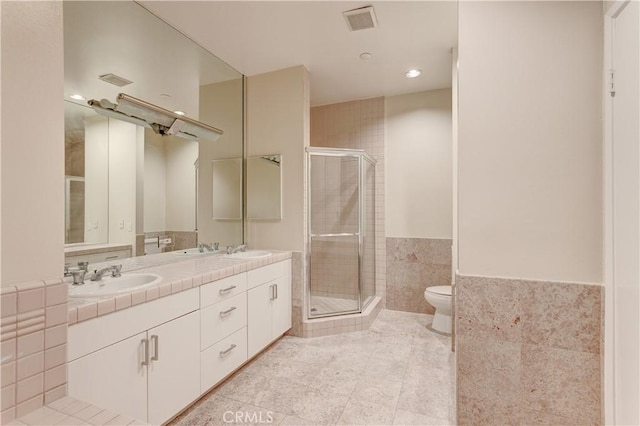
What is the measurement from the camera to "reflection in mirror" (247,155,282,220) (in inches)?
116

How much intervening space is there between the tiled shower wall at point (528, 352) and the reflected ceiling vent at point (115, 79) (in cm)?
245

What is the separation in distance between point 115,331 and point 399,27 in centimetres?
258

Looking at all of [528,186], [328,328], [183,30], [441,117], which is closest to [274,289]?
[328,328]

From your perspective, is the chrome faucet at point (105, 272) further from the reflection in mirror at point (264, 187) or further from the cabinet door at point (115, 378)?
the reflection in mirror at point (264, 187)

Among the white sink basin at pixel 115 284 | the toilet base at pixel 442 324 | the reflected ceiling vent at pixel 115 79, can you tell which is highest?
the reflected ceiling vent at pixel 115 79

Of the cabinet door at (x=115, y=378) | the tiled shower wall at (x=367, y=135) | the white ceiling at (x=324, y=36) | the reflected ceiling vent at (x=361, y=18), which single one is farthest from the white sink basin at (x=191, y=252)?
the reflected ceiling vent at (x=361, y=18)

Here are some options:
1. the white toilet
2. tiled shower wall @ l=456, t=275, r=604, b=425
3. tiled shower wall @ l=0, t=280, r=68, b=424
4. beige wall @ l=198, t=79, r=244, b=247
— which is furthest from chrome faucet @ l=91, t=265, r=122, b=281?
the white toilet

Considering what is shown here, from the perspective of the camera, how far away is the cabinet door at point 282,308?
2.58 metres

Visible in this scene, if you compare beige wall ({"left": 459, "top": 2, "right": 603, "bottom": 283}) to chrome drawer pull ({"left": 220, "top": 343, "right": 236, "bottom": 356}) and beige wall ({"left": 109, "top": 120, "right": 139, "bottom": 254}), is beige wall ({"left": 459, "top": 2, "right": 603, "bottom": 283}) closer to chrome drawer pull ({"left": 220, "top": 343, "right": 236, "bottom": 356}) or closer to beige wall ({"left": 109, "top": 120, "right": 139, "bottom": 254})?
chrome drawer pull ({"left": 220, "top": 343, "right": 236, "bottom": 356})

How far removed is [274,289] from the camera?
2564 mm

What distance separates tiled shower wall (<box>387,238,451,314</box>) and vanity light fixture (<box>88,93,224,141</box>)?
93.7 inches

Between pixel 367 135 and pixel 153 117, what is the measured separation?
237 centimetres

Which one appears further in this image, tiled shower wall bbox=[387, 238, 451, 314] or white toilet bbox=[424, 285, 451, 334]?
tiled shower wall bbox=[387, 238, 451, 314]

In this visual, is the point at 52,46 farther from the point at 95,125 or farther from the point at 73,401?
the point at 73,401
